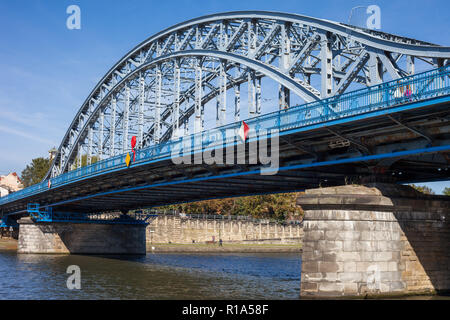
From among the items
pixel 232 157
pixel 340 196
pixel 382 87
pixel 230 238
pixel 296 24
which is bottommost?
pixel 230 238

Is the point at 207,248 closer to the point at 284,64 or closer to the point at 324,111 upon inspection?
the point at 284,64

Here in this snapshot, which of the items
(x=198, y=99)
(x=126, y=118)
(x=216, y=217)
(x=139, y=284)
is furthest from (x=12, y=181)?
(x=139, y=284)

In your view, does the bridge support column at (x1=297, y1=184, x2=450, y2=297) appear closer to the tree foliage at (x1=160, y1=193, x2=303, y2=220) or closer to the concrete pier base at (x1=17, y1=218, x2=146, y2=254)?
the concrete pier base at (x1=17, y1=218, x2=146, y2=254)

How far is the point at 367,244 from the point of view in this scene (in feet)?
80.5

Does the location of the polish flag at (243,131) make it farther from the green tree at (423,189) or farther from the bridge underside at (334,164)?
the green tree at (423,189)

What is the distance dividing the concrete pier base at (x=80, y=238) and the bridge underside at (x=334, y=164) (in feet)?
70.4

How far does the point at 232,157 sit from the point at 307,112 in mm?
7380

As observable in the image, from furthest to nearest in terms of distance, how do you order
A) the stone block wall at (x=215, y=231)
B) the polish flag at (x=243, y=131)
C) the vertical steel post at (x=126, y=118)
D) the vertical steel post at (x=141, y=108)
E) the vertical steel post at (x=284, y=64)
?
the stone block wall at (x=215, y=231) → the vertical steel post at (x=126, y=118) → the vertical steel post at (x=141, y=108) → the vertical steel post at (x=284, y=64) → the polish flag at (x=243, y=131)

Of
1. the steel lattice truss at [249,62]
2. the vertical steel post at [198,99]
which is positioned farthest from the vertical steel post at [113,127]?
the vertical steel post at [198,99]

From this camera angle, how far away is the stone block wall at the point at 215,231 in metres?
93.4

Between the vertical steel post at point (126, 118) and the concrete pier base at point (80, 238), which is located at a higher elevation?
→ the vertical steel post at point (126, 118)

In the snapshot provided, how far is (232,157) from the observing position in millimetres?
32156

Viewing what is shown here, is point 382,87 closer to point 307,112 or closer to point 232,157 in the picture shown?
point 307,112

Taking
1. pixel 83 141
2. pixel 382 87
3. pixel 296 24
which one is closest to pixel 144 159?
pixel 296 24
